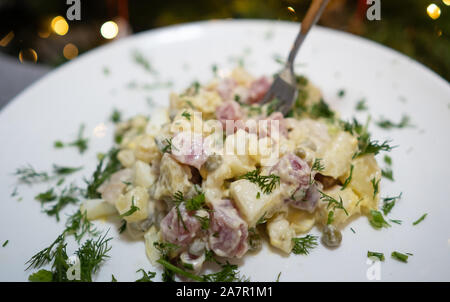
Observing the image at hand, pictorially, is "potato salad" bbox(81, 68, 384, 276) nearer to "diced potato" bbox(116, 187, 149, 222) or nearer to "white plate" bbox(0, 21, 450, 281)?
"diced potato" bbox(116, 187, 149, 222)

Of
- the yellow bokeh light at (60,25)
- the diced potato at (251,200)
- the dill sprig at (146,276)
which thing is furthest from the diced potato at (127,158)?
the yellow bokeh light at (60,25)

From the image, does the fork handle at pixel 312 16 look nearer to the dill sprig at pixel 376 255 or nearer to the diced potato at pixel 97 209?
the dill sprig at pixel 376 255

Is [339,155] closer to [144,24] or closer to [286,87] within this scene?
[286,87]

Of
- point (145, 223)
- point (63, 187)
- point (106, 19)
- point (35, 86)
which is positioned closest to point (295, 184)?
point (145, 223)

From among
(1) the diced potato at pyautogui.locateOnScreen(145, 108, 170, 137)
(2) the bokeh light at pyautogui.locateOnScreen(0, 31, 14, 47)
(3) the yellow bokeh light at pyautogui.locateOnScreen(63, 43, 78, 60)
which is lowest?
(1) the diced potato at pyautogui.locateOnScreen(145, 108, 170, 137)

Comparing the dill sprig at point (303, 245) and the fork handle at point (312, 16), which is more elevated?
the fork handle at point (312, 16)

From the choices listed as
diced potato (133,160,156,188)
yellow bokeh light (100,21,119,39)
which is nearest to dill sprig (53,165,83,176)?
diced potato (133,160,156,188)

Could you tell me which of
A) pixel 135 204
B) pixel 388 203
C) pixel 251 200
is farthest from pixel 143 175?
pixel 388 203
